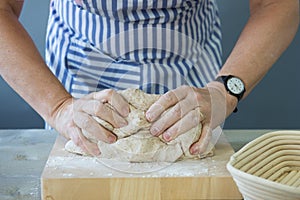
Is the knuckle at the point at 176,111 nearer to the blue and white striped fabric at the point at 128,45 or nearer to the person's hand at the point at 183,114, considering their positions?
the person's hand at the point at 183,114

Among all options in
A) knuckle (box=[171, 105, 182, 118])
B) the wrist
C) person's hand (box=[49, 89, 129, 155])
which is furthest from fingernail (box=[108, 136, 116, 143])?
the wrist

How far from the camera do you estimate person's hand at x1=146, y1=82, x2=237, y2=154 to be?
1048 millimetres

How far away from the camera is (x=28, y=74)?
1.13 m

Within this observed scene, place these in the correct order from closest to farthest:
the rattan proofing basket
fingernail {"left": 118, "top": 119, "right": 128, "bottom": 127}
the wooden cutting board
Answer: the rattan proofing basket, the wooden cutting board, fingernail {"left": 118, "top": 119, "right": 128, "bottom": 127}

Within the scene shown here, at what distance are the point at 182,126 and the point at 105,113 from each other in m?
0.13

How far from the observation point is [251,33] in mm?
1249

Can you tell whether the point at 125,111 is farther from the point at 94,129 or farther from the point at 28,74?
the point at 28,74

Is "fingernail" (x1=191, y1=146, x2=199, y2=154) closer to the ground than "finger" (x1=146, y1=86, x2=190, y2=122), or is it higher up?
Result: closer to the ground

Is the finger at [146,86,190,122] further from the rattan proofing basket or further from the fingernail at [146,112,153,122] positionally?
the rattan proofing basket

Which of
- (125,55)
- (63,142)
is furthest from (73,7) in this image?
(63,142)

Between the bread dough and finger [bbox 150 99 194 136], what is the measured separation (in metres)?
0.01

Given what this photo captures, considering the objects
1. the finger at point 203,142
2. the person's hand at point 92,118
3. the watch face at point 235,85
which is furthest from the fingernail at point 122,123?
the watch face at point 235,85

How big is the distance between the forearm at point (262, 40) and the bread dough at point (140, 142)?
0.63 feet

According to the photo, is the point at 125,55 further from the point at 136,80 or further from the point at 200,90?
the point at 200,90
